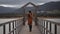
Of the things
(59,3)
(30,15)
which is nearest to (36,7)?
(30,15)

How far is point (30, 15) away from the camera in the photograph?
12500 millimetres

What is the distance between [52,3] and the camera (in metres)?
188

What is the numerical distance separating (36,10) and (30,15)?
8.40 meters

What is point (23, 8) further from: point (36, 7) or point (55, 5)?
point (55, 5)

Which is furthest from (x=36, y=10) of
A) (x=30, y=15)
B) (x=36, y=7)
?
(x=30, y=15)

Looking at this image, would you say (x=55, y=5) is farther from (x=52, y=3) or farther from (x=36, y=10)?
(x=36, y=10)

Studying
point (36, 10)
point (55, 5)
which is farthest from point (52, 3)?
point (36, 10)

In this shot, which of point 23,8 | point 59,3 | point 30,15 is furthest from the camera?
point 59,3

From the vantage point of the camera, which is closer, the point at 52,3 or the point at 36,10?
the point at 36,10

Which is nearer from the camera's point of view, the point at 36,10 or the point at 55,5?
the point at 36,10

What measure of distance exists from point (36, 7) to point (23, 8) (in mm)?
1505

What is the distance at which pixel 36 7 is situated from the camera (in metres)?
20.6

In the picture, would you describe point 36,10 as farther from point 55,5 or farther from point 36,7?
point 55,5

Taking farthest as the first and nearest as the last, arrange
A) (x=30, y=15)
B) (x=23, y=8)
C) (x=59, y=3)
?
(x=59, y=3)
(x=23, y=8)
(x=30, y=15)
